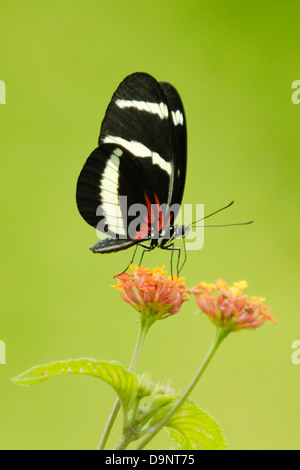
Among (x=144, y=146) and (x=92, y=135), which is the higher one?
(x=92, y=135)

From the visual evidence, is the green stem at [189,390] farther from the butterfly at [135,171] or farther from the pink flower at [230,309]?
the butterfly at [135,171]

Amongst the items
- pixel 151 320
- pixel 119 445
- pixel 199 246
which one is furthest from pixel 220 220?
pixel 119 445

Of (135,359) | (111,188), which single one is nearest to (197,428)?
(135,359)

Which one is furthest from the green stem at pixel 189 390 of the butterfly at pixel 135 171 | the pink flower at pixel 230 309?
the butterfly at pixel 135 171

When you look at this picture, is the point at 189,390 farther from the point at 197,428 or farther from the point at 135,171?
the point at 135,171

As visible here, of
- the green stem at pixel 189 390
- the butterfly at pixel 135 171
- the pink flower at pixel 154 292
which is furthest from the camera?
the butterfly at pixel 135 171
